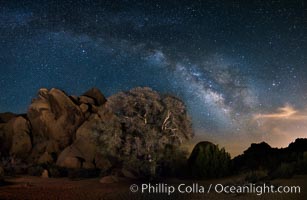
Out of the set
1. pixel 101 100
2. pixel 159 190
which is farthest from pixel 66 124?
pixel 159 190

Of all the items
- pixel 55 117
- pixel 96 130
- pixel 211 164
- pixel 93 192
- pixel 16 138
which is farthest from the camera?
pixel 55 117

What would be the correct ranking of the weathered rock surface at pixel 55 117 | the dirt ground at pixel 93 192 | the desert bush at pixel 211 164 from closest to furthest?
the dirt ground at pixel 93 192, the desert bush at pixel 211 164, the weathered rock surface at pixel 55 117

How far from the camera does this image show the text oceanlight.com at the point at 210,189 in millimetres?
20156

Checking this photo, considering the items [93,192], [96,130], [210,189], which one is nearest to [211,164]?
[210,189]

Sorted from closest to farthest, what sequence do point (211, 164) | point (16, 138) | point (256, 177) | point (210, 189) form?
point (210, 189)
point (256, 177)
point (211, 164)
point (16, 138)

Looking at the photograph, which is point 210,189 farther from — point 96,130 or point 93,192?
point 96,130

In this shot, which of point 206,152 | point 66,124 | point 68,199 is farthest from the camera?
point 66,124

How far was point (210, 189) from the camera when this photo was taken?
74.5 ft

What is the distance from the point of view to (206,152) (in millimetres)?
30562

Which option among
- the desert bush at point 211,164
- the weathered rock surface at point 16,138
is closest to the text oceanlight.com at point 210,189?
the desert bush at point 211,164

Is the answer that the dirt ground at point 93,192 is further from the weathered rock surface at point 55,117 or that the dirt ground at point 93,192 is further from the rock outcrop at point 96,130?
the weathered rock surface at point 55,117

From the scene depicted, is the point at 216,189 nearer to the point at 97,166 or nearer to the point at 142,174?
the point at 142,174

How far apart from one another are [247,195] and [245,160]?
707 inches

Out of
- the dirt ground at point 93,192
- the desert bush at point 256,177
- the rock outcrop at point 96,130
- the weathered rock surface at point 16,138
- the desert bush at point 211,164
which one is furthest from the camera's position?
the weathered rock surface at point 16,138
